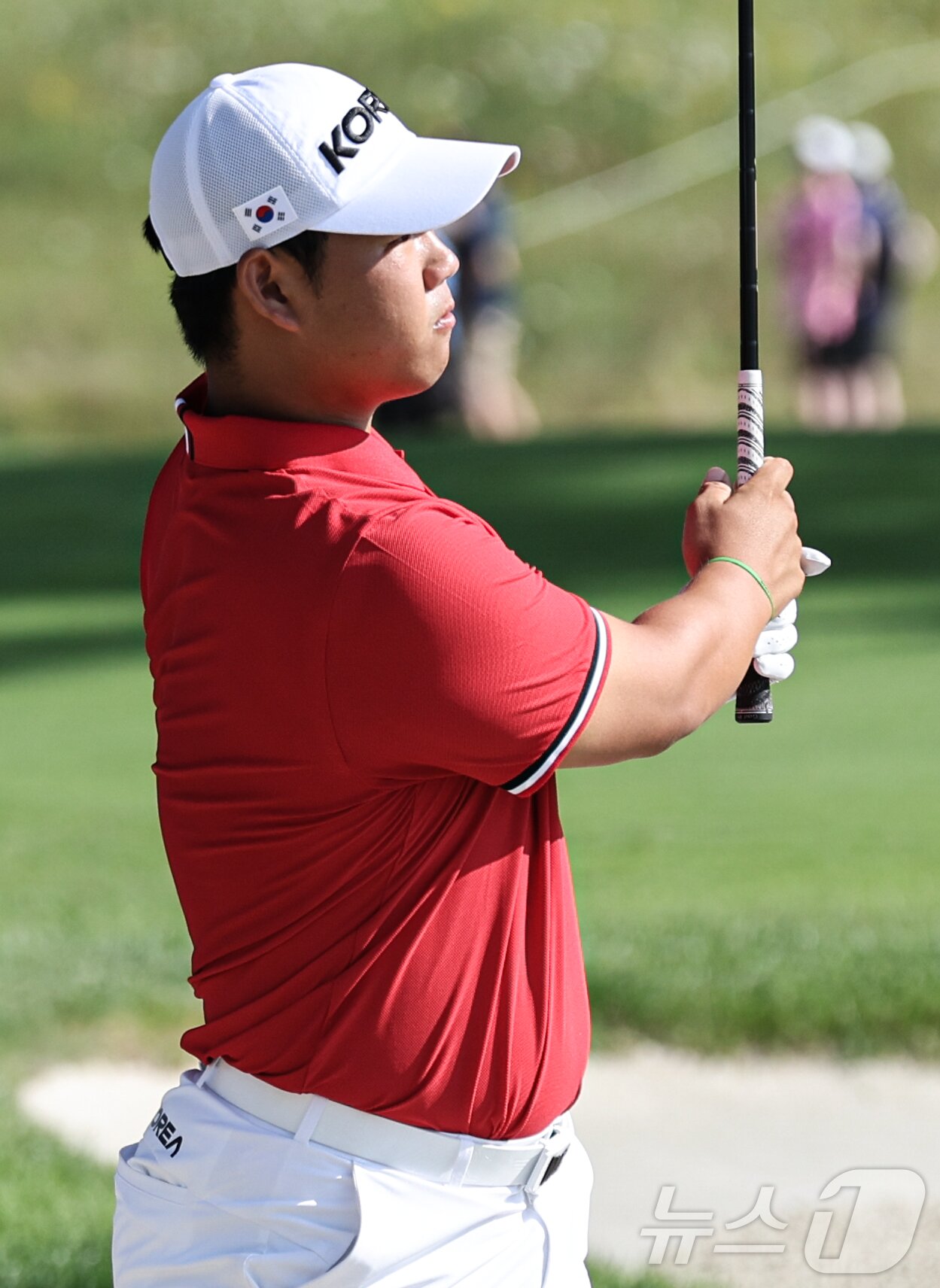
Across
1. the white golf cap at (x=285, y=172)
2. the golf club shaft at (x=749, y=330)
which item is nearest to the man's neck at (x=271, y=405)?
the white golf cap at (x=285, y=172)

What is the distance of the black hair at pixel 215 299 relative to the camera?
2.45 m

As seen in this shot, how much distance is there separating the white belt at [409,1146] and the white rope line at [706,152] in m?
28.0

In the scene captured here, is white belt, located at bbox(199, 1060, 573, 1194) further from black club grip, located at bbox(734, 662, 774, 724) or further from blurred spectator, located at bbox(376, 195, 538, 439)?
blurred spectator, located at bbox(376, 195, 538, 439)

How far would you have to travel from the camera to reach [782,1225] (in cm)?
467

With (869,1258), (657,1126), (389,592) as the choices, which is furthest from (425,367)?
(657,1126)

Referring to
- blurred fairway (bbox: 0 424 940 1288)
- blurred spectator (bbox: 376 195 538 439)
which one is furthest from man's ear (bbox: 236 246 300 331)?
blurred spectator (bbox: 376 195 538 439)

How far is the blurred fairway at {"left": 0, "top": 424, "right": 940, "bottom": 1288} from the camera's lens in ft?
18.8

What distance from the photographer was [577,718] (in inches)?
91.2

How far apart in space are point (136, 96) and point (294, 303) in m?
30.8

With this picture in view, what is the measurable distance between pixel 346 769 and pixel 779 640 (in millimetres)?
667

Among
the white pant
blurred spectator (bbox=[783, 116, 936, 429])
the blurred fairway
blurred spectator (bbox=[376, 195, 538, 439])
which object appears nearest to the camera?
the white pant

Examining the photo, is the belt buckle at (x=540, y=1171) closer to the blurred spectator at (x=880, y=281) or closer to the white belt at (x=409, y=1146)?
the white belt at (x=409, y=1146)

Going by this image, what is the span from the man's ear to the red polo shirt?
129mm

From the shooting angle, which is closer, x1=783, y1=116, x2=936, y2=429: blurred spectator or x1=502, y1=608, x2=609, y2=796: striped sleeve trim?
x1=502, y1=608, x2=609, y2=796: striped sleeve trim
